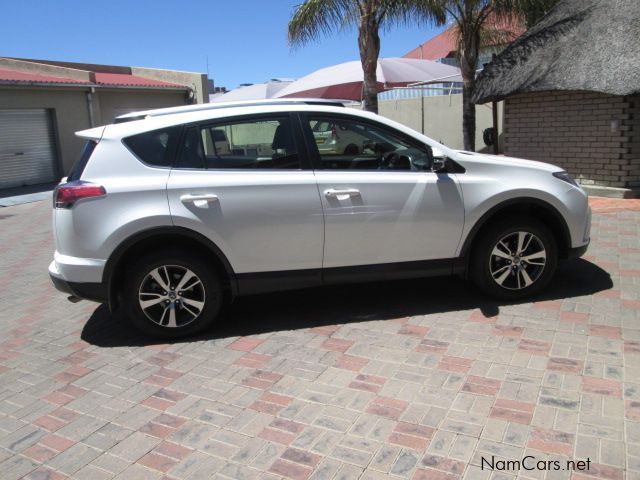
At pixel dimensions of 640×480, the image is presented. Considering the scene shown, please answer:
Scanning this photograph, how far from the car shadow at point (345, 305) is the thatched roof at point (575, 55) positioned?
4.67 meters

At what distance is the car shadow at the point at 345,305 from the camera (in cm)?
481

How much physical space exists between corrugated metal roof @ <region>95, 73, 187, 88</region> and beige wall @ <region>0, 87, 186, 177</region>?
0.41 m

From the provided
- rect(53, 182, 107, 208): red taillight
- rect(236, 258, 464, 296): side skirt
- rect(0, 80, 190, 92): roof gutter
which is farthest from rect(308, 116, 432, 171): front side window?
rect(0, 80, 190, 92): roof gutter

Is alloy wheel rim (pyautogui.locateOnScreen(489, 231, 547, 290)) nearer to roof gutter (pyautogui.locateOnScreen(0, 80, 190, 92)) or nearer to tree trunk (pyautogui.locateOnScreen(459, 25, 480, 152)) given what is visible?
tree trunk (pyautogui.locateOnScreen(459, 25, 480, 152))

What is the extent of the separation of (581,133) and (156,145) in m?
8.27

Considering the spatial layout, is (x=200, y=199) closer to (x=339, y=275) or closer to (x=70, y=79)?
(x=339, y=275)

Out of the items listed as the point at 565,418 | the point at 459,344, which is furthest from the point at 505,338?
the point at 565,418

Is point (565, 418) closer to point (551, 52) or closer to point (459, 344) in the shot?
point (459, 344)

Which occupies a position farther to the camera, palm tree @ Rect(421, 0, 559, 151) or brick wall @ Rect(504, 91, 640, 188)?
palm tree @ Rect(421, 0, 559, 151)

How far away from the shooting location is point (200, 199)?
4371 mm

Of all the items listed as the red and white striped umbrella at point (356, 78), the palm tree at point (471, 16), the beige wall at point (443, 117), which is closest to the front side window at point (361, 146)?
the palm tree at point (471, 16)

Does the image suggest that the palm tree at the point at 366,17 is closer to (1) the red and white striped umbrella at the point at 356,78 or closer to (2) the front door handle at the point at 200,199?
(1) the red and white striped umbrella at the point at 356,78

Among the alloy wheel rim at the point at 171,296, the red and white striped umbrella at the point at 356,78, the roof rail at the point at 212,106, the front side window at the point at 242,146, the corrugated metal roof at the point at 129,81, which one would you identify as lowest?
the alloy wheel rim at the point at 171,296

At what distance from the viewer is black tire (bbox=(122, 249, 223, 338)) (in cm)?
442
